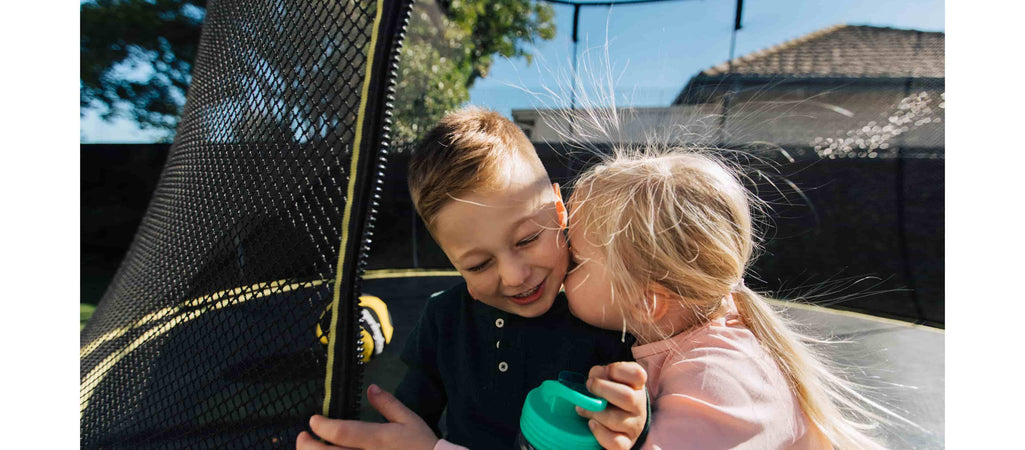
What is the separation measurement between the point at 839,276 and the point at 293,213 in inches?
127

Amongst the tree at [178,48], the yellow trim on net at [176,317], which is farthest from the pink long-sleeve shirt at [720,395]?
the tree at [178,48]

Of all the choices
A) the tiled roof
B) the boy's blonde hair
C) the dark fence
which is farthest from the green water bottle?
the tiled roof

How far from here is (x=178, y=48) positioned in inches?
165

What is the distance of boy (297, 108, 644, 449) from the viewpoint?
0.73m

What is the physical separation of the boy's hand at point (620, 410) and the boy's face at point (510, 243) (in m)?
0.23

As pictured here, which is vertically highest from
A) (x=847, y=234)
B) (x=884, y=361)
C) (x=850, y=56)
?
(x=850, y=56)

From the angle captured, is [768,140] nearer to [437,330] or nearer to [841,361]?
[841,361]

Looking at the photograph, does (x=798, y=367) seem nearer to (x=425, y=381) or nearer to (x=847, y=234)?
(x=425, y=381)

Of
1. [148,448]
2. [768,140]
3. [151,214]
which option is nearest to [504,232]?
[148,448]

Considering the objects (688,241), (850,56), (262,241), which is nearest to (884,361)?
(688,241)

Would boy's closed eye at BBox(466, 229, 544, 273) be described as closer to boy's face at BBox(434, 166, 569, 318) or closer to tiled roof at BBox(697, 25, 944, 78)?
boy's face at BBox(434, 166, 569, 318)

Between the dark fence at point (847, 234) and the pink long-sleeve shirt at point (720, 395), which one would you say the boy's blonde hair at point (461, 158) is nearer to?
the pink long-sleeve shirt at point (720, 395)

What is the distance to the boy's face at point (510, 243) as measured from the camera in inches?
28.7

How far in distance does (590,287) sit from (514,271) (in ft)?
0.34
